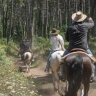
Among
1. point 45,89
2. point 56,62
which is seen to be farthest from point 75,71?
point 45,89

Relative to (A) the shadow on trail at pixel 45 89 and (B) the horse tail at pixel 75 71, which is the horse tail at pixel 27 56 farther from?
(B) the horse tail at pixel 75 71

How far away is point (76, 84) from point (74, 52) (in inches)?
31.4

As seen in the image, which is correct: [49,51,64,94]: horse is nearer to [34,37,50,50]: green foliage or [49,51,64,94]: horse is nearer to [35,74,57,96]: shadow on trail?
[35,74,57,96]: shadow on trail

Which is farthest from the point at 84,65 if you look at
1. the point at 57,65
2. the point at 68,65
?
the point at 57,65

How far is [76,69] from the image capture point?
6.96 m

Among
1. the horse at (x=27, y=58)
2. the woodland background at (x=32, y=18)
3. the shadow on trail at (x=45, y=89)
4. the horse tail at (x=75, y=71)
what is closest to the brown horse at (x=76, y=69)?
the horse tail at (x=75, y=71)

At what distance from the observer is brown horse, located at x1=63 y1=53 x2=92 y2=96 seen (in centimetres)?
696

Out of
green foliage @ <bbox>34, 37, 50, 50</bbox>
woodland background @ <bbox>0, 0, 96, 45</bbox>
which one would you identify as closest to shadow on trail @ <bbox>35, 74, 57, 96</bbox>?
green foliage @ <bbox>34, 37, 50, 50</bbox>

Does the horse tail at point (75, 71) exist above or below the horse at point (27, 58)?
above

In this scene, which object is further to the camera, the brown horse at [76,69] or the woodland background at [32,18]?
the woodland background at [32,18]

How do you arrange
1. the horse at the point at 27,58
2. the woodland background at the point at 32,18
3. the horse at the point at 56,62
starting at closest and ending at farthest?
the horse at the point at 56,62
the horse at the point at 27,58
the woodland background at the point at 32,18

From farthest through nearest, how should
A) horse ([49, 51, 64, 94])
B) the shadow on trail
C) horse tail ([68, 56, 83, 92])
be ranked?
the shadow on trail
horse ([49, 51, 64, 94])
horse tail ([68, 56, 83, 92])

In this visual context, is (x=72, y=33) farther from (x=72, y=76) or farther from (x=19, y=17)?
(x=19, y=17)

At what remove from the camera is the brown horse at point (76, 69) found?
6957mm
